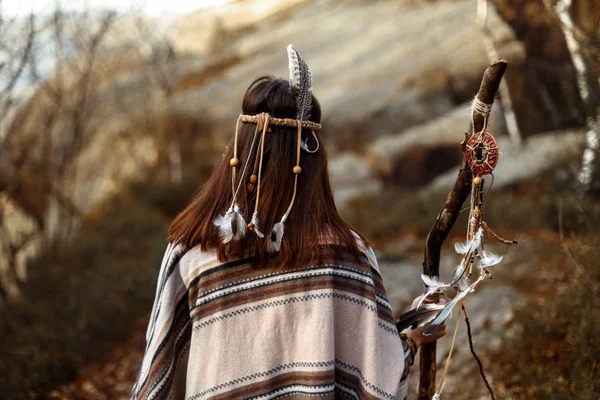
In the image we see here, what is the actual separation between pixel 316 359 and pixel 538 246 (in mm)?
5824

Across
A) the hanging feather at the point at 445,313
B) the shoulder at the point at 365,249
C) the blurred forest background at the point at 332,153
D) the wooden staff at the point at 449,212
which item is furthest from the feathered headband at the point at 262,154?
the blurred forest background at the point at 332,153

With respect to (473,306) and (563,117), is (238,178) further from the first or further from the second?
(563,117)

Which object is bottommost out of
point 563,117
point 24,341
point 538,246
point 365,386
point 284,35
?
point 365,386

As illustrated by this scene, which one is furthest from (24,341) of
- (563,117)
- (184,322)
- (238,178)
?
(563,117)

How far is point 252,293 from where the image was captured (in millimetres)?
A: 2162

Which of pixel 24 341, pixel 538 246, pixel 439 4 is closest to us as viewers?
pixel 24 341

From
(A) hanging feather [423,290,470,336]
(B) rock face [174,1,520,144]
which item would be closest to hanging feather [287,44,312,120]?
(A) hanging feather [423,290,470,336]

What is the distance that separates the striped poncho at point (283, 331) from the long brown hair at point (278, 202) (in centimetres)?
6

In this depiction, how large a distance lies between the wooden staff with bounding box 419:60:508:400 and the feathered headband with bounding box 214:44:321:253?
52 centimetres

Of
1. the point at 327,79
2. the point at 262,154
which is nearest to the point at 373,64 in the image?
the point at 327,79

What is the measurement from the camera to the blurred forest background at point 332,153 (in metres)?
4.84

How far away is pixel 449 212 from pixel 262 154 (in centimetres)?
71

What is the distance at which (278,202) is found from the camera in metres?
2.16

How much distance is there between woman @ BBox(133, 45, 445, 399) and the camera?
2125mm
